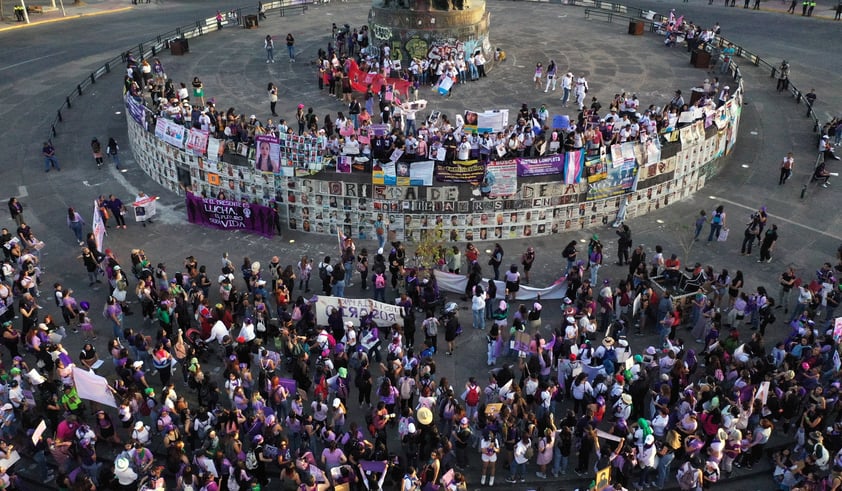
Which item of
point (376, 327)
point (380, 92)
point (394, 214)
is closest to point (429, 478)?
point (376, 327)

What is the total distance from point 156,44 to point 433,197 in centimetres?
2889

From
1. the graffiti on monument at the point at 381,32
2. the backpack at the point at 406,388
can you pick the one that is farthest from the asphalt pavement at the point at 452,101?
the graffiti on monument at the point at 381,32

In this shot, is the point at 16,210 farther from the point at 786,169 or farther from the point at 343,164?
the point at 786,169

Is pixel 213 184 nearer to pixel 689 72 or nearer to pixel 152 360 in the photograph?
pixel 152 360

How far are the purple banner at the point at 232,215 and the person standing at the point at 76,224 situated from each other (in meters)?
3.90

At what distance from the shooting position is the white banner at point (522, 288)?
2470 cm

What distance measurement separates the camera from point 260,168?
94.2 ft

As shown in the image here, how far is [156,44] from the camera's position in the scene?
48.3m

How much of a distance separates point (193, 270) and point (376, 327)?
249 inches

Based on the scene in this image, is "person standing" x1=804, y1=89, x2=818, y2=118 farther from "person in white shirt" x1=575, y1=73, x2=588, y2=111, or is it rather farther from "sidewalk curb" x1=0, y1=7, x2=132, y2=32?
"sidewalk curb" x1=0, y1=7, x2=132, y2=32

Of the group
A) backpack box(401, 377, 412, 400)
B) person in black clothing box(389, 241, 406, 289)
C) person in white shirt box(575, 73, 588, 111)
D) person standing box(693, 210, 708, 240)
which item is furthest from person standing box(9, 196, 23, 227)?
person standing box(693, 210, 708, 240)

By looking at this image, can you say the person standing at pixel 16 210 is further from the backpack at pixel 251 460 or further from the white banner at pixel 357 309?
the backpack at pixel 251 460

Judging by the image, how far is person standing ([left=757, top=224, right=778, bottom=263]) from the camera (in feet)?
86.4

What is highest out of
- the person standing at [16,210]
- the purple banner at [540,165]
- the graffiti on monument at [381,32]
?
the graffiti on monument at [381,32]
